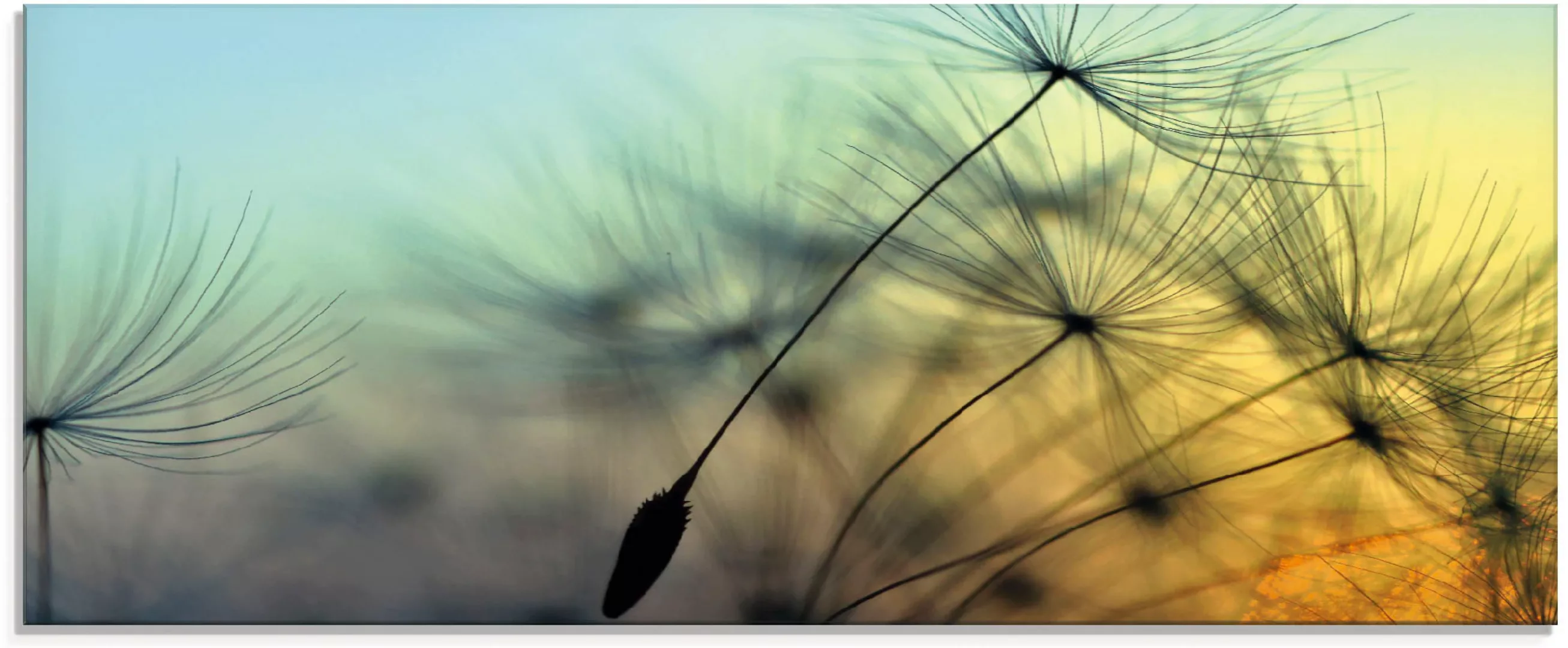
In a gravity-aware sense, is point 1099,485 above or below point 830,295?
below

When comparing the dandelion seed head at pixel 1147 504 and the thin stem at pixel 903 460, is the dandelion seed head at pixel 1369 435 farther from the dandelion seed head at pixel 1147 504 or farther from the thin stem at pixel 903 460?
the thin stem at pixel 903 460

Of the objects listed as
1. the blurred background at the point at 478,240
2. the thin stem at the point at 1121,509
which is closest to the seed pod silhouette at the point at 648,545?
the blurred background at the point at 478,240

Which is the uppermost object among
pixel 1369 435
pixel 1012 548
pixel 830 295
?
pixel 830 295

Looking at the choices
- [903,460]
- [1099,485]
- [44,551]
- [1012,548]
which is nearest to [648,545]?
[903,460]

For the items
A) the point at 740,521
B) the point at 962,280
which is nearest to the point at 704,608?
the point at 740,521

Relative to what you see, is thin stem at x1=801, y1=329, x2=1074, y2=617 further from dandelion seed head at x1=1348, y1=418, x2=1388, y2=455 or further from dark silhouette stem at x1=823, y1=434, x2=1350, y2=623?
dandelion seed head at x1=1348, y1=418, x2=1388, y2=455

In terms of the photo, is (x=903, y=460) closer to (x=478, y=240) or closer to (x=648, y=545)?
(x=648, y=545)
